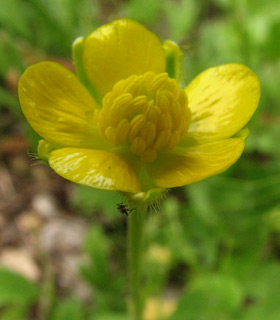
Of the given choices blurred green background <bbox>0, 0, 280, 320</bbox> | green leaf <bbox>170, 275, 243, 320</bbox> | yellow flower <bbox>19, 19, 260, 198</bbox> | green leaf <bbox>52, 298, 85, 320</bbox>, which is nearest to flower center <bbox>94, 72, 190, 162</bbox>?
yellow flower <bbox>19, 19, 260, 198</bbox>

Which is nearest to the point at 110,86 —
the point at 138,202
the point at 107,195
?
the point at 138,202

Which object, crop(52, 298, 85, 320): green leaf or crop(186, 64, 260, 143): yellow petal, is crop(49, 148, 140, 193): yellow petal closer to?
crop(186, 64, 260, 143): yellow petal

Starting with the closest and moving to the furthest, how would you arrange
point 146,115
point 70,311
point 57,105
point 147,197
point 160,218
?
point 147,197 < point 146,115 < point 57,105 < point 70,311 < point 160,218

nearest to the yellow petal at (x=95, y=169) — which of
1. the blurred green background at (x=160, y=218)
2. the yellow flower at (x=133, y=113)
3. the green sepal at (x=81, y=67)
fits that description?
the yellow flower at (x=133, y=113)

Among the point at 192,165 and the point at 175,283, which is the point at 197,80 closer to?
the point at 192,165

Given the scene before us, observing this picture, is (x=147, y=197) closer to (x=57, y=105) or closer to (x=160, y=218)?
(x=57, y=105)

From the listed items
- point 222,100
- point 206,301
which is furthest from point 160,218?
point 222,100
